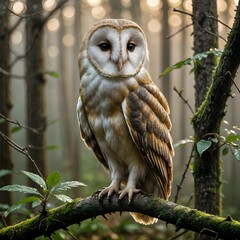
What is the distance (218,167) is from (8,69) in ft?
8.66

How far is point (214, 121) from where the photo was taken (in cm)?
277

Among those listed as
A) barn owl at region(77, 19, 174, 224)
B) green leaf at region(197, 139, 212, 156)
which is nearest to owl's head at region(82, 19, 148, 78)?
barn owl at region(77, 19, 174, 224)

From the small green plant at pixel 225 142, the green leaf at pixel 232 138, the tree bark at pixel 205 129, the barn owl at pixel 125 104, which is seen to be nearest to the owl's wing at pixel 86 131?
the barn owl at pixel 125 104

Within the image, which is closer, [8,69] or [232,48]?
[232,48]

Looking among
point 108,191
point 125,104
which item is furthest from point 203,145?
point 108,191

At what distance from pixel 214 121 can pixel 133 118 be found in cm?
54

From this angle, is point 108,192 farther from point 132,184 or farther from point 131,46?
point 131,46

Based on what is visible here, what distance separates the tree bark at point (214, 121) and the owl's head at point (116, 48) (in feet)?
1.76

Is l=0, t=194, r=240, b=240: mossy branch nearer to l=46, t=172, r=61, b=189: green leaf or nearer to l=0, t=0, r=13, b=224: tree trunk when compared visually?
l=46, t=172, r=61, b=189: green leaf

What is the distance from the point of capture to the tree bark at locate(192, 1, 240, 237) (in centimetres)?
238

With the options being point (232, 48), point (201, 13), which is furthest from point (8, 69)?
point (232, 48)

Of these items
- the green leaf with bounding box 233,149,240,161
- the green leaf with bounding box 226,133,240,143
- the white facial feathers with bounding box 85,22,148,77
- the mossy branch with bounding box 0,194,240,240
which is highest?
the white facial feathers with bounding box 85,22,148,77

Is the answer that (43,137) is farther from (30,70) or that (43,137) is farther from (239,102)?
(239,102)

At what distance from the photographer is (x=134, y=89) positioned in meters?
3.05
